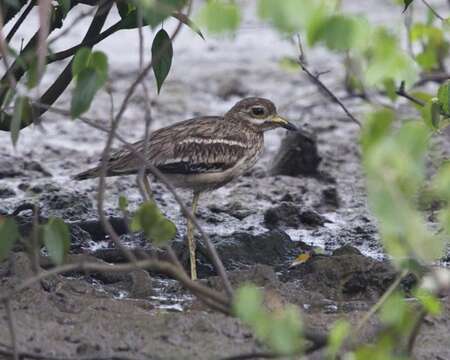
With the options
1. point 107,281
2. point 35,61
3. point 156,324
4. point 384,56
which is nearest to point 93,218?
point 107,281

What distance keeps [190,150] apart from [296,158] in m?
1.86

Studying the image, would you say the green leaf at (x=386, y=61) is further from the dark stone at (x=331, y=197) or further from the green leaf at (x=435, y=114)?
the dark stone at (x=331, y=197)

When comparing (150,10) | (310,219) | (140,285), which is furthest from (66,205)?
(150,10)

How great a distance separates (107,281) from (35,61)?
1.76m

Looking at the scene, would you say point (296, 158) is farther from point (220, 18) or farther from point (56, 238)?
point (220, 18)

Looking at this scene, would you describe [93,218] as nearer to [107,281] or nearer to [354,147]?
[107,281]

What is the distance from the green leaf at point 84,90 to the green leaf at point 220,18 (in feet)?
2.47

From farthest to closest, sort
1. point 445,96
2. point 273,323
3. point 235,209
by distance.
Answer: point 235,209, point 445,96, point 273,323

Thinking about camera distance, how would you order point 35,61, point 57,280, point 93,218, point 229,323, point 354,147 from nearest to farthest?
point 35,61
point 229,323
point 57,280
point 93,218
point 354,147

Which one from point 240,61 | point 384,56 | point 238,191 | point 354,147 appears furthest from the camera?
point 240,61

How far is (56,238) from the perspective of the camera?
4.34 meters

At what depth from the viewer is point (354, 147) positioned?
928cm

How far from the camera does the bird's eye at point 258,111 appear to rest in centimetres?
740

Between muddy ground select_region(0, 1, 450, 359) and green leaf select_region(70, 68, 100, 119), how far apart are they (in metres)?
0.62
